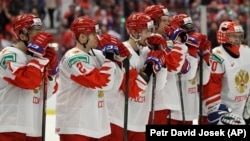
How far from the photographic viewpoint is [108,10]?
14242 mm

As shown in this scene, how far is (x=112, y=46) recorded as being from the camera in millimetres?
5707

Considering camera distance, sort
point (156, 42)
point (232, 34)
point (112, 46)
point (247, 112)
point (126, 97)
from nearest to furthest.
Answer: point (112, 46)
point (126, 97)
point (156, 42)
point (232, 34)
point (247, 112)

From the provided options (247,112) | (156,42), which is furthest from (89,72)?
(247,112)

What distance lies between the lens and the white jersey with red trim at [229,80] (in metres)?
6.93

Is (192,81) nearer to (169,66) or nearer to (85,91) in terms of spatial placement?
(169,66)

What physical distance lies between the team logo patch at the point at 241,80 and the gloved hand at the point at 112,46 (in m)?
1.47

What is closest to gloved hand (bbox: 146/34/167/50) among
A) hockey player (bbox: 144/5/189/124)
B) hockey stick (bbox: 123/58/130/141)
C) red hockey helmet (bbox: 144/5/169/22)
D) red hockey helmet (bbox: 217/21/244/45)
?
hockey player (bbox: 144/5/189/124)

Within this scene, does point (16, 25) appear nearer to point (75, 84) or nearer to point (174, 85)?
point (75, 84)

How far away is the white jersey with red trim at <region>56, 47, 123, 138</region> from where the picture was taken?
5.60 metres

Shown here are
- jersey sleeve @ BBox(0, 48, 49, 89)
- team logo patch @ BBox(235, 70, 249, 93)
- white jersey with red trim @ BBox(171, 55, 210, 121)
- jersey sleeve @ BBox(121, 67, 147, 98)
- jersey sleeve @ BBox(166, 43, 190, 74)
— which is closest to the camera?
jersey sleeve @ BBox(0, 48, 49, 89)

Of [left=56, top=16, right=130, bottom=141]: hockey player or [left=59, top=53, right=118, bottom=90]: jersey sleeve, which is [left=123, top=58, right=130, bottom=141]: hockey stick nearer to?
[left=56, top=16, right=130, bottom=141]: hockey player

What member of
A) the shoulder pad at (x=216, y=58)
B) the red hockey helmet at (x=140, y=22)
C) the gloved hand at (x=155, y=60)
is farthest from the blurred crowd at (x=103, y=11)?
the gloved hand at (x=155, y=60)

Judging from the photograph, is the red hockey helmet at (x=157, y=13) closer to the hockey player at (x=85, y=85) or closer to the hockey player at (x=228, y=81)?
the hockey player at (x=228, y=81)

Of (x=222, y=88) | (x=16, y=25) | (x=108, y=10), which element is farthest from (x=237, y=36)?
(x=108, y=10)
